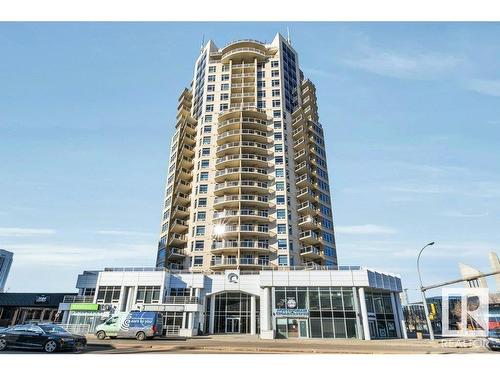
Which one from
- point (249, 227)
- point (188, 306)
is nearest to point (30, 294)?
point (188, 306)

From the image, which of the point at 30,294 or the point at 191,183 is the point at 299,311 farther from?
the point at 30,294

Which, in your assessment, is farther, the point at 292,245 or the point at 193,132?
the point at 193,132

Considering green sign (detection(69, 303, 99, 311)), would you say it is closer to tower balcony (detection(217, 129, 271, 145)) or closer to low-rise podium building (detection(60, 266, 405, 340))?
low-rise podium building (detection(60, 266, 405, 340))

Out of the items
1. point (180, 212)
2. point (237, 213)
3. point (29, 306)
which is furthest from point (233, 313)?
point (29, 306)

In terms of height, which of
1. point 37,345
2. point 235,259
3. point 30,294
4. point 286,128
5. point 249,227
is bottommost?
point 37,345

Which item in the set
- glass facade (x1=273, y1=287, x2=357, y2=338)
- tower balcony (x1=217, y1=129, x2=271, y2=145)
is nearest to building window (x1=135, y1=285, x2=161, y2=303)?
glass facade (x1=273, y1=287, x2=357, y2=338)

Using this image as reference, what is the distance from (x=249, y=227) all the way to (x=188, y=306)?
18.2m

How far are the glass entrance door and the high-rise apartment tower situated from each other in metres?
8.78

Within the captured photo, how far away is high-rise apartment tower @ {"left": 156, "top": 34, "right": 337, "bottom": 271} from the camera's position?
185 ft

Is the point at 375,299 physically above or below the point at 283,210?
below

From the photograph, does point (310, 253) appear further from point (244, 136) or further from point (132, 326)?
point (132, 326)

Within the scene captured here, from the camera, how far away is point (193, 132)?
236ft

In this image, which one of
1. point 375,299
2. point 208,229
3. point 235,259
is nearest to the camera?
point 375,299

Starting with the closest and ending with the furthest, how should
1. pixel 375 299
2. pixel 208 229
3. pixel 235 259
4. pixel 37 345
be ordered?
pixel 37 345 → pixel 375 299 → pixel 235 259 → pixel 208 229
